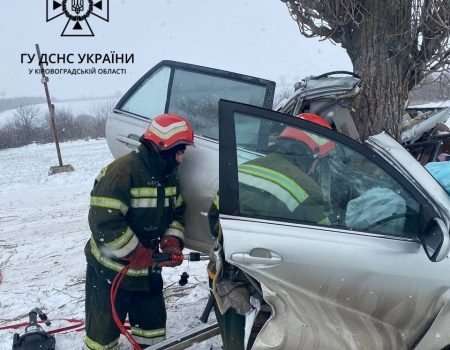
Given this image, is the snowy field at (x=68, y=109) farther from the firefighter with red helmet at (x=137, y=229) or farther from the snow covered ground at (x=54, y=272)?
the firefighter with red helmet at (x=137, y=229)

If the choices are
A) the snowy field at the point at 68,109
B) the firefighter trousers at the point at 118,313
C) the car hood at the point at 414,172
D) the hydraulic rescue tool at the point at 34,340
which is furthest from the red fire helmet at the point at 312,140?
the snowy field at the point at 68,109

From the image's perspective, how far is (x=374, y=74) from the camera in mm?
4371

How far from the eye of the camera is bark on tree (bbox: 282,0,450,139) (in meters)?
4.21

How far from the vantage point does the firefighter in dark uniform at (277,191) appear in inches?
83.6

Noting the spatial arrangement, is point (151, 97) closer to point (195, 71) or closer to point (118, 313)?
point (195, 71)

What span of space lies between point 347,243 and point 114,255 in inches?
59.0

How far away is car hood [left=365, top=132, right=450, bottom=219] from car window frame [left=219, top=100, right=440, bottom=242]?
67 millimetres

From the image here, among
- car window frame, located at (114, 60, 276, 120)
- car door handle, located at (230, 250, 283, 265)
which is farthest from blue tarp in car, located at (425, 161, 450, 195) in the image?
car window frame, located at (114, 60, 276, 120)

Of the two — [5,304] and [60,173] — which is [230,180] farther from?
[60,173]

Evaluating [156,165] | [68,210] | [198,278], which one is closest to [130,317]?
[156,165]

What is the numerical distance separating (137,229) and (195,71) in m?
1.27

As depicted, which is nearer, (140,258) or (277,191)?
(277,191)

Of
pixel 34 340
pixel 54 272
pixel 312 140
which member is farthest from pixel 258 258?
pixel 54 272

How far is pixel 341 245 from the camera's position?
207 centimetres
